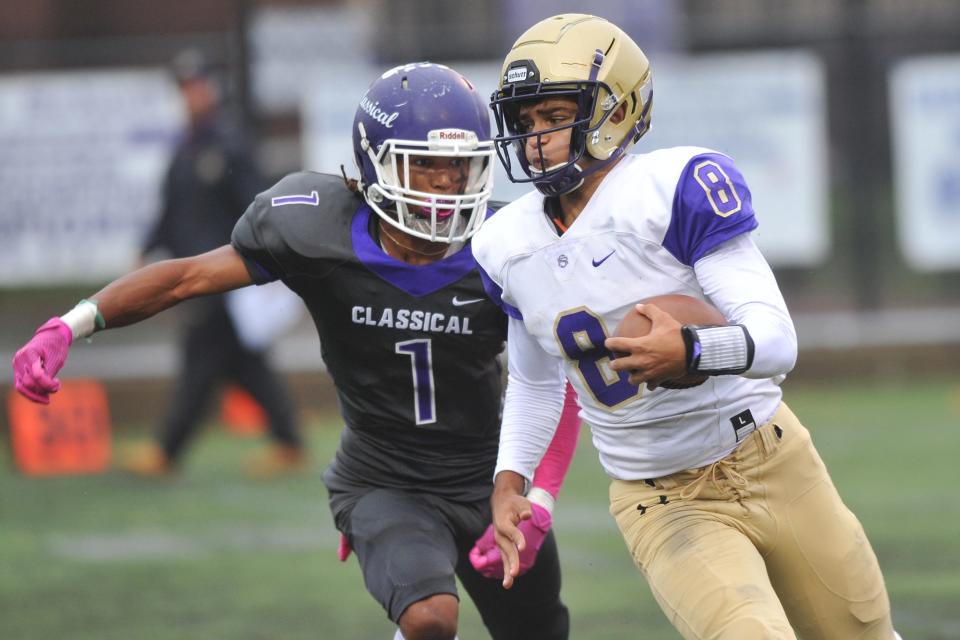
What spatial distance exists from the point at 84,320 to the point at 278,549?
10.7 ft

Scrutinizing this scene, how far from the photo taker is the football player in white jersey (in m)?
3.59

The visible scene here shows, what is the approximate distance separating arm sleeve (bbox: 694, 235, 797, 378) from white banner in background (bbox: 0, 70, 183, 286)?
802cm

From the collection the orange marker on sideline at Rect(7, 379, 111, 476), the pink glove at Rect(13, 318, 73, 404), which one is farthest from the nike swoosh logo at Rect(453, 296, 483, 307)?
the orange marker on sideline at Rect(7, 379, 111, 476)

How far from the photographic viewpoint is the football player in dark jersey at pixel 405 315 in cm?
423

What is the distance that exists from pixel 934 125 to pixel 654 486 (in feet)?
27.0

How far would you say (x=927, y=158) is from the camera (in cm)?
1135

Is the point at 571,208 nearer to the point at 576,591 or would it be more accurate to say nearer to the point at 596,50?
the point at 596,50

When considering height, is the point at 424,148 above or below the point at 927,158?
above

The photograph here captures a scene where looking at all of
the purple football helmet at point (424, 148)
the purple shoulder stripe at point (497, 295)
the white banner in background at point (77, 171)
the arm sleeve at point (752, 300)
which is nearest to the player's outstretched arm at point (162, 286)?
the purple football helmet at point (424, 148)

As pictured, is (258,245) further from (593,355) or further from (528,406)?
(593,355)

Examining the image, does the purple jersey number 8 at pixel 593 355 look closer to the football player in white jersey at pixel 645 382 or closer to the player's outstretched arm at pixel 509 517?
the football player in white jersey at pixel 645 382

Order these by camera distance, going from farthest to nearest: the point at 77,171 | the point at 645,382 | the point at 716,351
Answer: the point at 77,171
the point at 645,382
the point at 716,351

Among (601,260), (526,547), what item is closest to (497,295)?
(601,260)

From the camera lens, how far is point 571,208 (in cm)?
383
